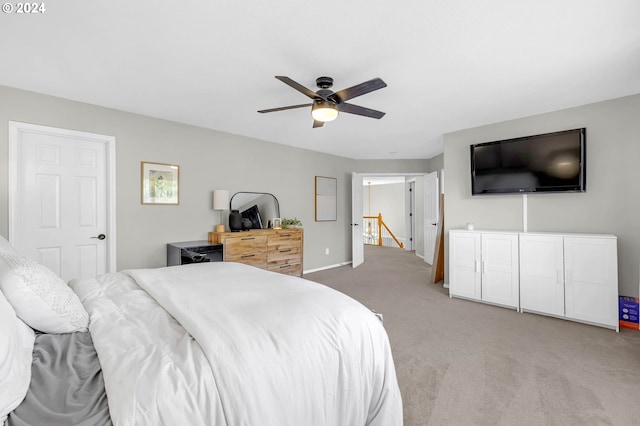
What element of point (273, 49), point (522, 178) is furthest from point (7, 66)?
point (522, 178)

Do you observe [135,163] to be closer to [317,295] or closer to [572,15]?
[317,295]

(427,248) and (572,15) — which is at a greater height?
(572,15)

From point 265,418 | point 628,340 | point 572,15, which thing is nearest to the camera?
point 265,418

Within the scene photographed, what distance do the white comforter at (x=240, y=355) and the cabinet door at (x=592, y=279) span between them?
9.88ft

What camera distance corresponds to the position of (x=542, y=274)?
350 centimetres

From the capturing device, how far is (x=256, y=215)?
197 inches

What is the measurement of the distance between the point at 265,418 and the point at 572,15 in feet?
9.18

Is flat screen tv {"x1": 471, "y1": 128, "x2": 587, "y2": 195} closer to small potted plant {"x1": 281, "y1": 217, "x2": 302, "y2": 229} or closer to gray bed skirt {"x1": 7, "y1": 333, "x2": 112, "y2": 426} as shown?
small potted plant {"x1": 281, "y1": 217, "x2": 302, "y2": 229}

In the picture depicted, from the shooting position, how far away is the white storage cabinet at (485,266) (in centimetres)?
372

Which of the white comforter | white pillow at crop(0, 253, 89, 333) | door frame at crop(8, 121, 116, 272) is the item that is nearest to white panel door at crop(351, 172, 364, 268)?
door frame at crop(8, 121, 116, 272)

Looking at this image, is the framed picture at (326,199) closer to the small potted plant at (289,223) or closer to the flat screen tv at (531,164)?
the small potted plant at (289,223)

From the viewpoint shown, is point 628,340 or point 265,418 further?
point 628,340

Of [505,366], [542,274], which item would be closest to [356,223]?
[542,274]

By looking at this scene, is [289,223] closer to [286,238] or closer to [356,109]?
[286,238]
